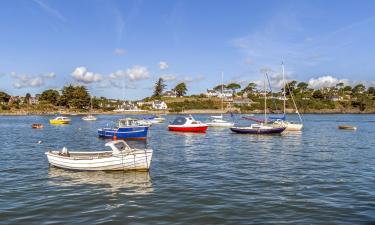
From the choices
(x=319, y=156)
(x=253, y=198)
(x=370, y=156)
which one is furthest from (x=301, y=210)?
(x=370, y=156)

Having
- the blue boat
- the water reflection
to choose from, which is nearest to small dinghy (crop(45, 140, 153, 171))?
the water reflection

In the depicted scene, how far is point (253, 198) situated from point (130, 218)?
23.4 feet

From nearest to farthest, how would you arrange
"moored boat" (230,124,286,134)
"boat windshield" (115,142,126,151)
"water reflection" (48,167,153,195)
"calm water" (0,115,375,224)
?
"calm water" (0,115,375,224)
"water reflection" (48,167,153,195)
"boat windshield" (115,142,126,151)
"moored boat" (230,124,286,134)

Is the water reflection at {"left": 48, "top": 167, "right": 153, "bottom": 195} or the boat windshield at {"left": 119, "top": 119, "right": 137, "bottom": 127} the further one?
the boat windshield at {"left": 119, "top": 119, "right": 137, "bottom": 127}

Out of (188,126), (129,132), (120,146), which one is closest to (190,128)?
(188,126)

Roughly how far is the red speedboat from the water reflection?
43.3 metres

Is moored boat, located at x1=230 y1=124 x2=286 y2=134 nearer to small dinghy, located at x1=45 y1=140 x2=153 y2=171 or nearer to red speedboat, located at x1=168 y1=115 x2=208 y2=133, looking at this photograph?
red speedboat, located at x1=168 y1=115 x2=208 y2=133

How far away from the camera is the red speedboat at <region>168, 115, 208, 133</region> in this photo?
69500 millimetres

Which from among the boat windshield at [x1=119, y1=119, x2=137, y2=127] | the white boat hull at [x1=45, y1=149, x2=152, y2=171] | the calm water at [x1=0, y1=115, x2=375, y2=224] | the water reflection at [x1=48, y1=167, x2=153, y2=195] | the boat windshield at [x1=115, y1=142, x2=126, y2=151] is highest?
the boat windshield at [x1=119, y1=119, x2=137, y2=127]

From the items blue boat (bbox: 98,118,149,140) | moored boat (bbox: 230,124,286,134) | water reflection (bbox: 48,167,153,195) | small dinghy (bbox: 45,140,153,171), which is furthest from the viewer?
moored boat (bbox: 230,124,286,134)

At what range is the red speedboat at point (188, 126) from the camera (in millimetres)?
69500

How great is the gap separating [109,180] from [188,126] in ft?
154

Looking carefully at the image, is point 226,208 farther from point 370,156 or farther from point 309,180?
point 370,156

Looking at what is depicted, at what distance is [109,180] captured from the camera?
957 inches
